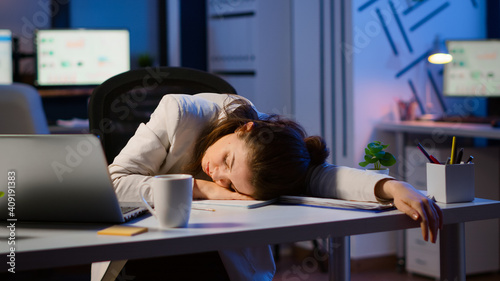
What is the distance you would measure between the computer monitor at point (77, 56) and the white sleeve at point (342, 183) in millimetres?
2980

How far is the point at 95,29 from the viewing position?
410 cm

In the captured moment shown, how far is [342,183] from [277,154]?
0.51 ft

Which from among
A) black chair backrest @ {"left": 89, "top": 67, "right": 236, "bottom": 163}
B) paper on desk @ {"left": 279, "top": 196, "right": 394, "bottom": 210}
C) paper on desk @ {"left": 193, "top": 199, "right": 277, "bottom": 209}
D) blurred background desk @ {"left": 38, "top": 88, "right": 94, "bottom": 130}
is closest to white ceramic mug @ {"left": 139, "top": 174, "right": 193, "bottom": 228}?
paper on desk @ {"left": 193, "top": 199, "right": 277, "bottom": 209}

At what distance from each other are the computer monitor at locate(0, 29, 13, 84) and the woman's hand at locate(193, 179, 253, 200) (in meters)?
3.04

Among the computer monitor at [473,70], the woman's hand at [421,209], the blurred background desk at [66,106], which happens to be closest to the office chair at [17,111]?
the blurred background desk at [66,106]

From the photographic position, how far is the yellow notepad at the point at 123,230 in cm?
97

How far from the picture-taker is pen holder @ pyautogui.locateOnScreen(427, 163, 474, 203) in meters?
1.20

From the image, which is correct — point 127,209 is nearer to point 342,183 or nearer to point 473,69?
point 342,183

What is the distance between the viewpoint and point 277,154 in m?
1.25

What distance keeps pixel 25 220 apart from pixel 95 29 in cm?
318

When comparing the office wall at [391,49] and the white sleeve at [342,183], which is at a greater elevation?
the office wall at [391,49]

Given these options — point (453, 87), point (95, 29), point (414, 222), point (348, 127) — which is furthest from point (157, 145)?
point (95, 29)

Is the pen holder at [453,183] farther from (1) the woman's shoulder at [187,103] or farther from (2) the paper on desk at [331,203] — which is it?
(1) the woman's shoulder at [187,103]

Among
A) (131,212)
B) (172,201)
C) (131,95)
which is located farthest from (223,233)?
(131,95)
